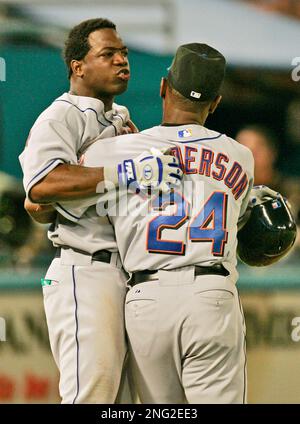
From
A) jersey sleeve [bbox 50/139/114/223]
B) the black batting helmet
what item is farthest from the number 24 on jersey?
the black batting helmet

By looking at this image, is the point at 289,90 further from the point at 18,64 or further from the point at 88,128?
the point at 88,128

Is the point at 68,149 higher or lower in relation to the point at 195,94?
lower

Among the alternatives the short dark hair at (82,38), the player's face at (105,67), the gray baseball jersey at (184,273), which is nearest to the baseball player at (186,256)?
the gray baseball jersey at (184,273)

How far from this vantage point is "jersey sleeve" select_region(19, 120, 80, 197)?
6.97 feet

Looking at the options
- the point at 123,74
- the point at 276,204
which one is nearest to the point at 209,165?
the point at 276,204

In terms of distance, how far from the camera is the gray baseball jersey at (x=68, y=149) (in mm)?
2137

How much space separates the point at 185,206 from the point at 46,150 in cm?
45

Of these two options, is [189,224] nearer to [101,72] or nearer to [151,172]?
[151,172]

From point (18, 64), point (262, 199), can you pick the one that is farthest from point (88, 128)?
point (18, 64)

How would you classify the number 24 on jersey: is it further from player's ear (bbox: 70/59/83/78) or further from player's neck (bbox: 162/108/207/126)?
player's ear (bbox: 70/59/83/78)

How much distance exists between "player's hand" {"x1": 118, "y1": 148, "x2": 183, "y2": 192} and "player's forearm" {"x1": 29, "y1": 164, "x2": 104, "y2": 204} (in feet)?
0.26

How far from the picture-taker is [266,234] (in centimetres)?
236

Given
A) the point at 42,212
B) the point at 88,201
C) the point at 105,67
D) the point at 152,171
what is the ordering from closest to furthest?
the point at 152,171 → the point at 88,201 → the point at 42,212 → the point at 105,67

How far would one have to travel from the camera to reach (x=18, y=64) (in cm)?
445
